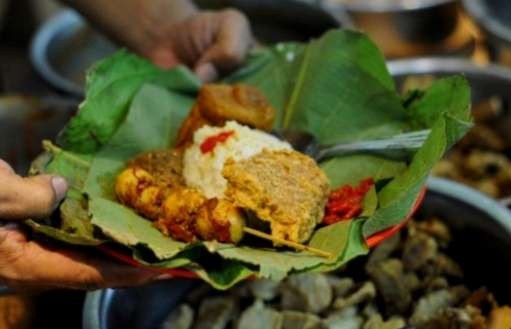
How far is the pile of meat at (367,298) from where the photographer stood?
165 cm

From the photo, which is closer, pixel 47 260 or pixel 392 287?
pixel 47 260

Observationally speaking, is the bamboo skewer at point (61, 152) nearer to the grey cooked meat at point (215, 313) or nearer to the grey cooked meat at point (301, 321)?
the grey cooked meat at point (215, 313)

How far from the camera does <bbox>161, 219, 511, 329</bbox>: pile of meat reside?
1.65 m

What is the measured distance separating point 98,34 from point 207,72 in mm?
1070

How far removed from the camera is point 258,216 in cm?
140

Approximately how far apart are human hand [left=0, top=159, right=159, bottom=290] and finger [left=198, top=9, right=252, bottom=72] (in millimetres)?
593

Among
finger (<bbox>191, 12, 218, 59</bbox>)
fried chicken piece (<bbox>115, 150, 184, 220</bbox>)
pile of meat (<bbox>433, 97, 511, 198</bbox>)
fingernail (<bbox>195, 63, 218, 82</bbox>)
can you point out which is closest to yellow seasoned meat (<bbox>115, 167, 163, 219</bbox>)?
fried chicken piece (<bbox>115, 150, 184, 220</bbox>)

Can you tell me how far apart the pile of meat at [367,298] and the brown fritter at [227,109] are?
0.32 m

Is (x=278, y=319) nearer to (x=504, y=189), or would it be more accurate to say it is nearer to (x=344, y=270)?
(x=344, y=270)

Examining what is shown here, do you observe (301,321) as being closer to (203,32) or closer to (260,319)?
(260,319)

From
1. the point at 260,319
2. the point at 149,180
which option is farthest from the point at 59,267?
the point at 260,319

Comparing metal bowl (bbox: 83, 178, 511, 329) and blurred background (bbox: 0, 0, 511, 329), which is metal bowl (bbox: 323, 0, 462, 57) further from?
metal bowl (bbox: 83, 178, 511, 329)

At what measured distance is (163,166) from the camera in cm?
160

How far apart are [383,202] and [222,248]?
1.00 feet
